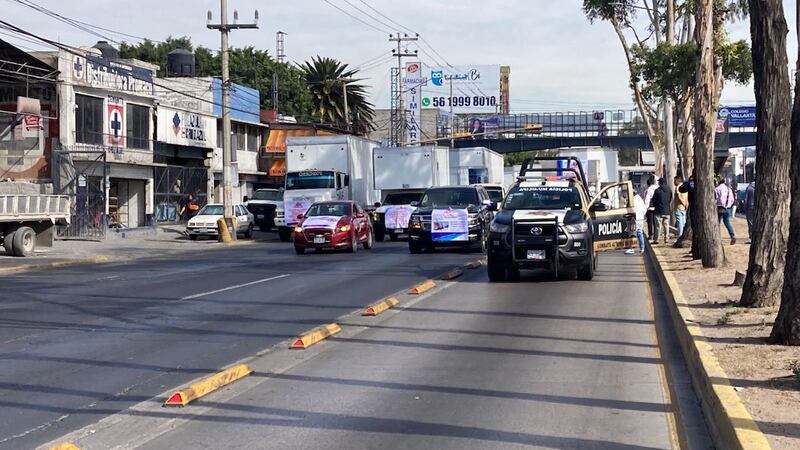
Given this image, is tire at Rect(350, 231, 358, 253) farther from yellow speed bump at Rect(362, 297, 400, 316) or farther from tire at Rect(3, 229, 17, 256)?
yellow speed bump at Rect(362, 297, 400, 316)

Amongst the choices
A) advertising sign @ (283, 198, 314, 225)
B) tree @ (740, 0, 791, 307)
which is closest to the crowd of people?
tree @ (740, 0, 791, 307)

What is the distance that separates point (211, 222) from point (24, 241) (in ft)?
42.6

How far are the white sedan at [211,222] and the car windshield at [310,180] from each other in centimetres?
381

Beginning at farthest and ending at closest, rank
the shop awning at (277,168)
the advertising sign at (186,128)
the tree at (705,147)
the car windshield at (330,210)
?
the shop awning at (277,168) → the advertising sign at (186,128) → the car windshield at (330,210) → the tree at (705,147)

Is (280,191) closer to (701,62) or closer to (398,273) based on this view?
(398,273)

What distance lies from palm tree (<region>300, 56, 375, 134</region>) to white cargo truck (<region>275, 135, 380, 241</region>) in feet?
135

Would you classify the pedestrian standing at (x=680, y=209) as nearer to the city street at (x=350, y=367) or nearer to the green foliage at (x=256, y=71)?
the city street at (x=350, y=367)

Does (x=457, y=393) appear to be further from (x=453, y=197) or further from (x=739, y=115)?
(x=739, y=115)

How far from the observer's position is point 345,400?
8828 mm

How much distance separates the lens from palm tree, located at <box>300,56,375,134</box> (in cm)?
8162

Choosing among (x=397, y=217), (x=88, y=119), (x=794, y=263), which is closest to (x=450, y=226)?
(x=397, y=217)

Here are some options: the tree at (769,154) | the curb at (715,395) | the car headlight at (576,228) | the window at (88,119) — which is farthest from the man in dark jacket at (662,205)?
the window at (88,119)

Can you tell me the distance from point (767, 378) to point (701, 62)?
13266 millimetres

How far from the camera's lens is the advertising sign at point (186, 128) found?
151 feet
